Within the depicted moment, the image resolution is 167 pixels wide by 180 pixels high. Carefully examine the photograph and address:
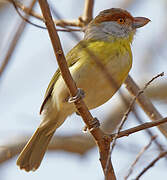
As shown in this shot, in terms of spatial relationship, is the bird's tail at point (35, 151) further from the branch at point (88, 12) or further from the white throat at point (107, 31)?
the branch at point (88, 12)

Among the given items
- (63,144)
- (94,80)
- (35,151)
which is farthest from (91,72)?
(63,144)

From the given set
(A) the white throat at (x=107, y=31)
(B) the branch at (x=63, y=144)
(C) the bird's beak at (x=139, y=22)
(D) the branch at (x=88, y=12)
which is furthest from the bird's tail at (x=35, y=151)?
(C) the bird's beak at (x=139, y=22)

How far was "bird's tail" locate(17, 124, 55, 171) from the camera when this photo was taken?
4156 mm

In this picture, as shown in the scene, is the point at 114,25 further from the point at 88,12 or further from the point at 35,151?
the point at 35,151

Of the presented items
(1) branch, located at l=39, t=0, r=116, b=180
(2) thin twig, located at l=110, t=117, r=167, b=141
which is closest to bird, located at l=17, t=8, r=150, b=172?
(1) branch, located at l=39, t=0, r=116, b=180

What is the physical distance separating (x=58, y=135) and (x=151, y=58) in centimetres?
214

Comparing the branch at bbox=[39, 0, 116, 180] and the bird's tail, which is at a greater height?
the branch at bbox=[39, 0, 116, 180]

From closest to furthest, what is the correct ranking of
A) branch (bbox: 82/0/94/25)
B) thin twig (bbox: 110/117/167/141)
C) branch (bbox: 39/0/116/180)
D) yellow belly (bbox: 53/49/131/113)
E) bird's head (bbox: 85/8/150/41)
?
branch (bbox: 39/0/116/180) < thin twig (bbox: 110/117/167/141) < yellow belly (bbox: 53/49/131/113) < bird's head (bbox: 85/8/150/41) < branch (bbox: 82/0/94/25)

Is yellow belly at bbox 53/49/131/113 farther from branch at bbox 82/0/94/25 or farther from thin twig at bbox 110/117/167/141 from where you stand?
branch at bbox 82/0/94/25

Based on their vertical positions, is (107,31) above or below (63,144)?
above

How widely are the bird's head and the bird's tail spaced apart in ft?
3.66

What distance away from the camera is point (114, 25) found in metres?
4.50

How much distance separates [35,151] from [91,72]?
43.1 inches

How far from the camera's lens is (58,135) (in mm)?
5645
